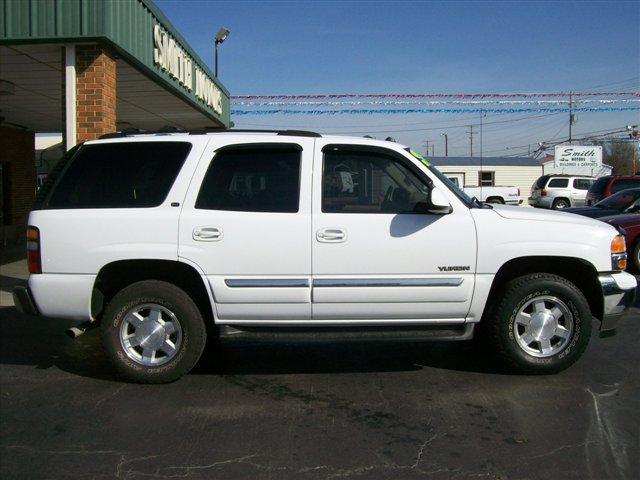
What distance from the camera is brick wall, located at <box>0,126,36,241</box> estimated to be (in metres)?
17.1

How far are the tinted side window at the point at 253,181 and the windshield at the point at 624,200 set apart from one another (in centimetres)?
1037

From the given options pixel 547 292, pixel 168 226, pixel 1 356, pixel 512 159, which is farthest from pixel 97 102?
pixel 512 159

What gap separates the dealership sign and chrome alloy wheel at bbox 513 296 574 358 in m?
45.2

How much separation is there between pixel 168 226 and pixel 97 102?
14.6 ft

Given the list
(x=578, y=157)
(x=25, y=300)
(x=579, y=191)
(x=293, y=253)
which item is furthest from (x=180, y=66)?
(x=578, y=157)

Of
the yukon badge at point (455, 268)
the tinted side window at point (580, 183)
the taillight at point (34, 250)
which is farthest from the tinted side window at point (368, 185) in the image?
the tinted side window at point (580, 183)

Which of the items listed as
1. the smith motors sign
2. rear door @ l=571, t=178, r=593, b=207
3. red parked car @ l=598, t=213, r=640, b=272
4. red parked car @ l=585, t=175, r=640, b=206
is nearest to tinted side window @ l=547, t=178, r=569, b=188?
rear door @ l=571, t=178, r=593, b=207

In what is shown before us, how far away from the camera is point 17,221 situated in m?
17.7

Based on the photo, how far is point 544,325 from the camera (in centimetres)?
525

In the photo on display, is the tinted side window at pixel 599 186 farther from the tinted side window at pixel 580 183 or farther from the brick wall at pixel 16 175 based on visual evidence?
the brick wall at pixel 16 175

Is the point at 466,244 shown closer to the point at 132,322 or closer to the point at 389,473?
the point at 389,473

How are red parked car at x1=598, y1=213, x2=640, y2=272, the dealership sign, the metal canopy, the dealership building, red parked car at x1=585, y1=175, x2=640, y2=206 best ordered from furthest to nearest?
the dealership sign < red parked car at x1=585, y1=175, x2=640, y2=206 < red parked car at x1=598, y1=213, x2=640, y2=272 < the metal canopy < the dealership building

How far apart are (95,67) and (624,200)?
1069cm

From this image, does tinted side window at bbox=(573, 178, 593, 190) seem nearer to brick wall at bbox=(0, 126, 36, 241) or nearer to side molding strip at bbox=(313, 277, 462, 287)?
brick wall at bbox=(0, 126, 36, 241)
